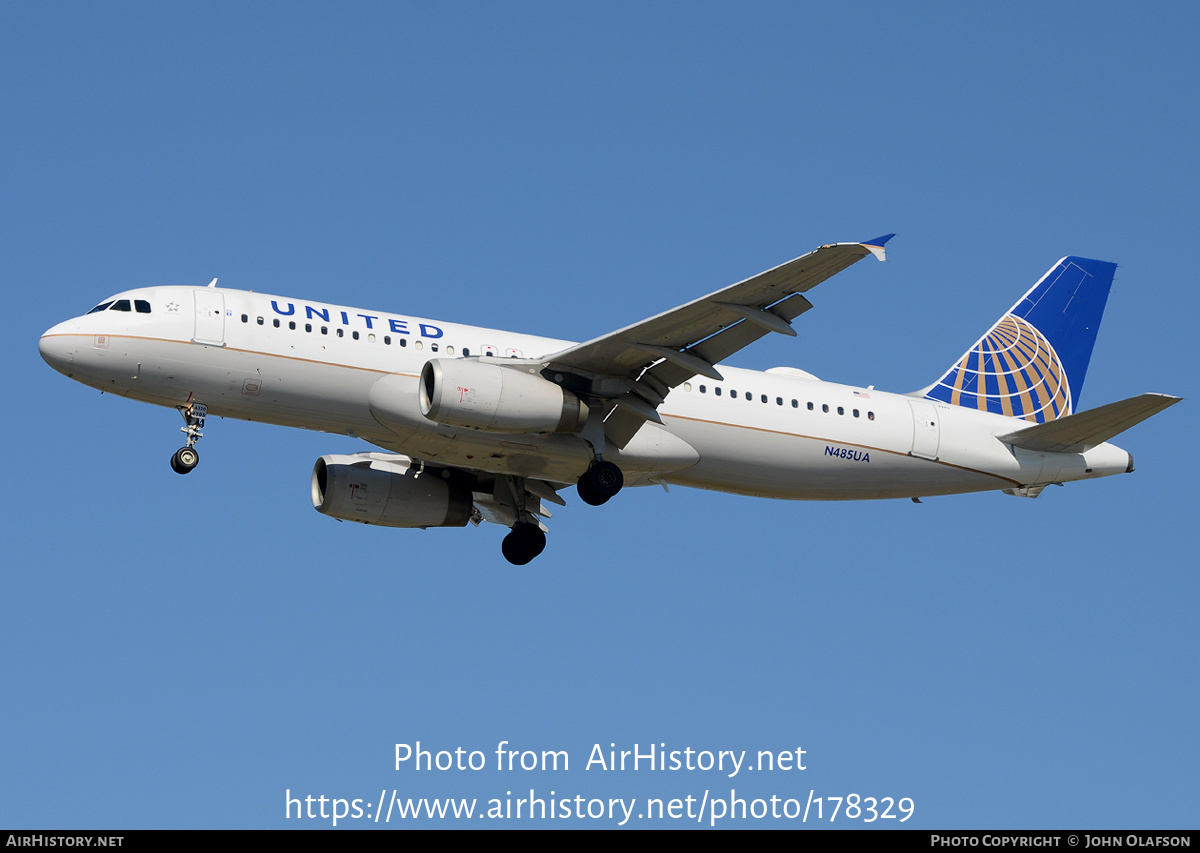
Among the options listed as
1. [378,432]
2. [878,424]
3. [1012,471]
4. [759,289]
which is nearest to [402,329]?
[378,432]

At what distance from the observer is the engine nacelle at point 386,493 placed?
3409 cm

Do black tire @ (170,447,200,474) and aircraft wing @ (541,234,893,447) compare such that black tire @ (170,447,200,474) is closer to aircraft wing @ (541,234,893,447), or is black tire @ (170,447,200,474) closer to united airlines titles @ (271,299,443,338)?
united airlines titles @ (271,299,443,338)

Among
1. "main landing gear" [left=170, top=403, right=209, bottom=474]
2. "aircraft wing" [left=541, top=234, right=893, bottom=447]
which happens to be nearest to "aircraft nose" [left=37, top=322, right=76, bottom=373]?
"main landing gear" [left=170, top=403, right=209, bottom=474]

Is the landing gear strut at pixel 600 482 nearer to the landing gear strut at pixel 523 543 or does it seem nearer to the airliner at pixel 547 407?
the airliner at pixel 547 407

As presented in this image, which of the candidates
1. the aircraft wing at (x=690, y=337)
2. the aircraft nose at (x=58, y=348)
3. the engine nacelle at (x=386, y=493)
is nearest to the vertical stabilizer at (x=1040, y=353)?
the aircraft wing at (x=690, y=337)

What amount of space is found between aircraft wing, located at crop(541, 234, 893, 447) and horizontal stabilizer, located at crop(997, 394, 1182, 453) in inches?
312

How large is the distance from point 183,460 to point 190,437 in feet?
1.52

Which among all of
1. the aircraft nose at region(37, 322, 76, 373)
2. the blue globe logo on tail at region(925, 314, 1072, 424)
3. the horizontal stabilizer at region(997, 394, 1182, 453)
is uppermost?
the blue globe logo on tail at region(925, 314, 1072, 424)

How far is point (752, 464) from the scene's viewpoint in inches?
1257

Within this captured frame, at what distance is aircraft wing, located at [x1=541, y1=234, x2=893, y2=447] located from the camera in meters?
26.7

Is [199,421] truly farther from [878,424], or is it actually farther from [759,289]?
[878,424]

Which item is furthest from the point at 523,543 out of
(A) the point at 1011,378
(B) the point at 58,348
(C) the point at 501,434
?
(A) the point at 1011,378

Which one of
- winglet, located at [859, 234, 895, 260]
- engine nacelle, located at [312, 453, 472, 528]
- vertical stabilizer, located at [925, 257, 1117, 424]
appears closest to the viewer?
winglet, located at [859, 234, 895, 260]

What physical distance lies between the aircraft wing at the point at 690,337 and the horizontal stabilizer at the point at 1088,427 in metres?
7.93
